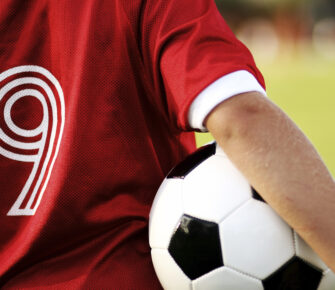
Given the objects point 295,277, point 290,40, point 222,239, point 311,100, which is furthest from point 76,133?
point 290,40

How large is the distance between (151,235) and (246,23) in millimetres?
29900

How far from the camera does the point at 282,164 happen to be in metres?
1.06

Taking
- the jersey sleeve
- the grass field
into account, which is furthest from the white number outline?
the grass field

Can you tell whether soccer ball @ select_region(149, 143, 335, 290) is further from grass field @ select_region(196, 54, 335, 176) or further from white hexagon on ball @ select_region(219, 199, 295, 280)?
grass field @ select_region(196, 54, 335, 176)

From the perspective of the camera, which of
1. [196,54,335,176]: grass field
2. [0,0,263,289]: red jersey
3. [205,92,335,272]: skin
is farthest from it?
[196,54,335,176]: grass field

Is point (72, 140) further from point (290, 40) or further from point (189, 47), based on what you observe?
point (290, 40)

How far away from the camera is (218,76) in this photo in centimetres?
111

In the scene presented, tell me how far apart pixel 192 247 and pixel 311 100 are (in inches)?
407

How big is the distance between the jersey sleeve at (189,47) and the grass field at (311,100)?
4146mm

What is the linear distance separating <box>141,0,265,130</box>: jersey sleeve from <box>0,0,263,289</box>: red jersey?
11 millimetres

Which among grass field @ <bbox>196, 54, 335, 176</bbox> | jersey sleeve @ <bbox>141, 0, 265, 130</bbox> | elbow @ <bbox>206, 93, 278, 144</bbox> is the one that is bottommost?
grass field @ <bbox>196, 54, 335, 176</bbox>

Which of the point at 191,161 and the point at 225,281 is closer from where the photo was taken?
the point at 225,281

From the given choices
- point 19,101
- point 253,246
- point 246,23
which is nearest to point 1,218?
point 19,101

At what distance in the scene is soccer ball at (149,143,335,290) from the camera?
126 centimetres
